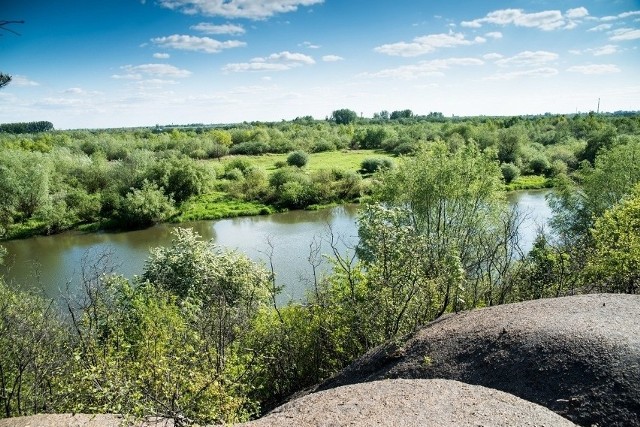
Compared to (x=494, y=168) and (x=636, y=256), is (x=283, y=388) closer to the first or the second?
(x=636, y=256)

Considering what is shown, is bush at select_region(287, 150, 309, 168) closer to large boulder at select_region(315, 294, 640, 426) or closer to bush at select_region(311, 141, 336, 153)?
bush at select_region(311, 141, 336, 153)

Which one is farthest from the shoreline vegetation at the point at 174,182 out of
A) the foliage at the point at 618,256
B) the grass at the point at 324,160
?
the foliage at the point at 618,256

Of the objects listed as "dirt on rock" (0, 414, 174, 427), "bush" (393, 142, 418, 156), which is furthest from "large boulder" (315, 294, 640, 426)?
"bush" (393, 142, 418, 156)

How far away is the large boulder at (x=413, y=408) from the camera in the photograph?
10.0 meters

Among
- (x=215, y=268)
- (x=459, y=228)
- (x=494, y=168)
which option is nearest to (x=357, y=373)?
(x=215, y=268)

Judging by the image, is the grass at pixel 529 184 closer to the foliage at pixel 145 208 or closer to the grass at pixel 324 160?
the grass at pixel 324 160

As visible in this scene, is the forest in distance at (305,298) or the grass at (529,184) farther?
the grass at (529,184)

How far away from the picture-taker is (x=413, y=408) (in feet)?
35.5

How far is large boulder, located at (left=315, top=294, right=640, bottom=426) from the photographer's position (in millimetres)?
10688

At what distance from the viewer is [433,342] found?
1436 centimetres

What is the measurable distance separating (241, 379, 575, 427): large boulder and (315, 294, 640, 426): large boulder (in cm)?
93

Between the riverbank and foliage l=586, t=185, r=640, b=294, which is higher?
foliage l=586, t=185, r=640, b=294

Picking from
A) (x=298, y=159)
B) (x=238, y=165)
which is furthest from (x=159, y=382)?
(x=298, y=159)

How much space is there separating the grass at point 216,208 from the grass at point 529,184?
3520cm
